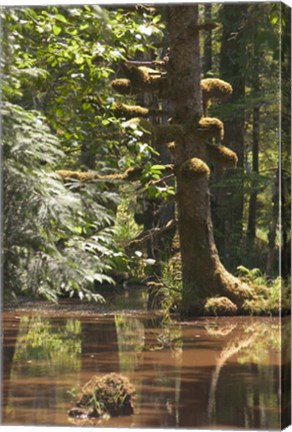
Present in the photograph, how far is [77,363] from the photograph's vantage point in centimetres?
661

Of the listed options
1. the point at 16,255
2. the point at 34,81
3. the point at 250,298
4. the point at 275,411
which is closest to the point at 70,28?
the point at 34,81

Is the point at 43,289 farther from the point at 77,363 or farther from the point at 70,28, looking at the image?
the point at 70,28

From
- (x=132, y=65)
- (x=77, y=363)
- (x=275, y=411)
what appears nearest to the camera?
(x=275, y=411)

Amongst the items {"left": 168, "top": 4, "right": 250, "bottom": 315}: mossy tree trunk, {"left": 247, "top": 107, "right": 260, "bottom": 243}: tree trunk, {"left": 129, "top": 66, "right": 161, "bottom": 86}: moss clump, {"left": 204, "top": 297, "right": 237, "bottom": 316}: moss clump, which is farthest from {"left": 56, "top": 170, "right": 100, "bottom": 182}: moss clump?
{"left": 204, "top": 297, "right": 237, "bottom": 316}: moss clump

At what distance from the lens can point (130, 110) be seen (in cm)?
727

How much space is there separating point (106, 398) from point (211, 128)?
2055 mm

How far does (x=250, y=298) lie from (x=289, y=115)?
4.11 feet

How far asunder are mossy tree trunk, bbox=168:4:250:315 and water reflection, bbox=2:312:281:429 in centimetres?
27

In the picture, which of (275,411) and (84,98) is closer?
(275,411)

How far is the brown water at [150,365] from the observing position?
6254mm

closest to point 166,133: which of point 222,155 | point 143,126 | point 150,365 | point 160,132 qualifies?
point 160,132

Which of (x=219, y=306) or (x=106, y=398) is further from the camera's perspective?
(x=219, y=306)

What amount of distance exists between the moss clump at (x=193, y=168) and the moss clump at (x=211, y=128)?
0.20 meters

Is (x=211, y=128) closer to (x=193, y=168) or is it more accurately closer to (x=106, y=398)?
(x=193, y=168)
